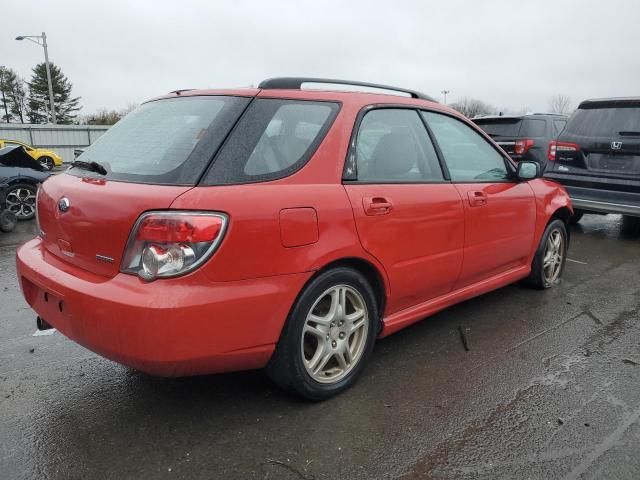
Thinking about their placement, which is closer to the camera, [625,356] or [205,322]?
[205,322]

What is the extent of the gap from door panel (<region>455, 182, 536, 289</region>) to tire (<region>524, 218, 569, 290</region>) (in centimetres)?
26

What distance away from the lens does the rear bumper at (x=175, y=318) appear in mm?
2160

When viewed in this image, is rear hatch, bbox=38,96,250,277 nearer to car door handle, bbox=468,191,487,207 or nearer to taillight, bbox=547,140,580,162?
car door handle, bbox=468,191,487,207

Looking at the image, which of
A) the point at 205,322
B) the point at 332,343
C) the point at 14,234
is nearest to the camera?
the point at 205,322

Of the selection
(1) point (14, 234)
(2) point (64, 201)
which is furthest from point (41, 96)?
(2) point (64, 201)

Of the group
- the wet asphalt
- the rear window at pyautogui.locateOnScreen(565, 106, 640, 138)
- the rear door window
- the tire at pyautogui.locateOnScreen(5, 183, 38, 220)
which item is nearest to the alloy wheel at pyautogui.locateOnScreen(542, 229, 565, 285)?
the wet asphalt

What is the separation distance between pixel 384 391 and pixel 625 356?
1662mm

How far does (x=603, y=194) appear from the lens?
6.59 meters

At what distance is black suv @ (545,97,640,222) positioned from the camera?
20.9 feet

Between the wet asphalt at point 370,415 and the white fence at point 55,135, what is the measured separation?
87.3 ft

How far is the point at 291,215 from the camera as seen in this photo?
245 centimetres

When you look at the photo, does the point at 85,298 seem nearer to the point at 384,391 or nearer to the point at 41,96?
the point at 384,391

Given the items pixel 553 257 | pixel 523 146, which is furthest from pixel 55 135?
pixel 553 257

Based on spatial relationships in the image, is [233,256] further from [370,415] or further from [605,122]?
[605,122]
